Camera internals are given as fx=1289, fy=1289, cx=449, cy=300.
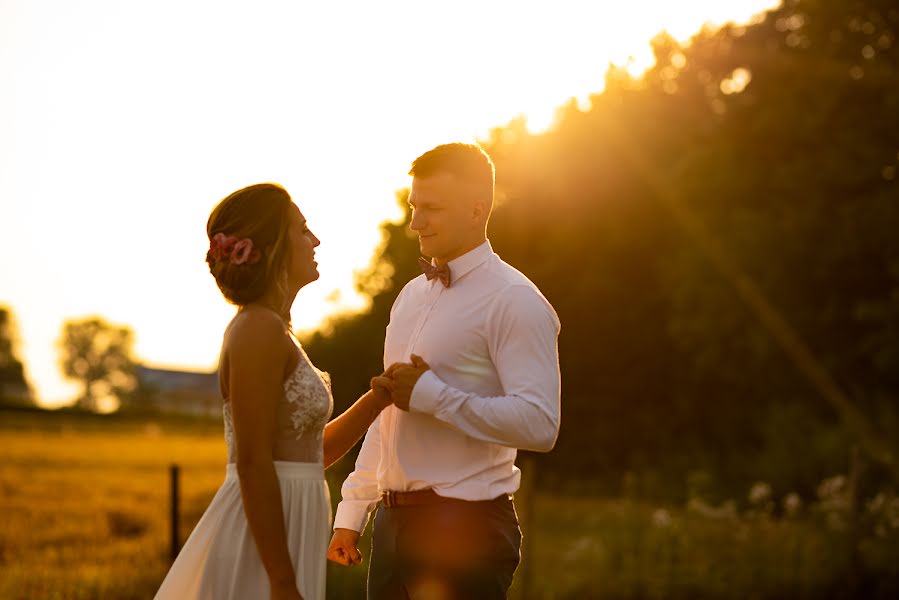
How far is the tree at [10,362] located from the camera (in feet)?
429

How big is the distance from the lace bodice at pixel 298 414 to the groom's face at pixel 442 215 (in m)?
0.96

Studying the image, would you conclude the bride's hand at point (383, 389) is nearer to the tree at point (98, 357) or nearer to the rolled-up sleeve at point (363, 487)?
the rolled-up sleeve at point (363, 487)

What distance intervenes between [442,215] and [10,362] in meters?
138

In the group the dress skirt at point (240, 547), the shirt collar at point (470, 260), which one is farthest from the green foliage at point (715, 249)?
the dress skirt at point (240, 547)

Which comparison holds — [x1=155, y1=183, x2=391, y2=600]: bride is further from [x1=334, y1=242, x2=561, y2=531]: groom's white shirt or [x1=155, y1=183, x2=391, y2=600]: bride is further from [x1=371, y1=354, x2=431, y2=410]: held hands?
[x1=334, y1=242, x2=561, y2=531]: groom's white shirt

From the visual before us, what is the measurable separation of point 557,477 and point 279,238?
30.7m

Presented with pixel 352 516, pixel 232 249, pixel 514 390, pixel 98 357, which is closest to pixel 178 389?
pixel 98 357

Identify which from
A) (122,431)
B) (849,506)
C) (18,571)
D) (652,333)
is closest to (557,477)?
(652,333)

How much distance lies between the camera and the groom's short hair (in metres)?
5.11

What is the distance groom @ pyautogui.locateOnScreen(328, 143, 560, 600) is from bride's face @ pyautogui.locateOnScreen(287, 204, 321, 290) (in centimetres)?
59

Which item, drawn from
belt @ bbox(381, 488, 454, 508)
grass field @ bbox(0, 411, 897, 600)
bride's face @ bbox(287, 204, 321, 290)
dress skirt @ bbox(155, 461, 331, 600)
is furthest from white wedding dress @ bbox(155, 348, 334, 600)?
grass field @ bbox(0, 411, 897, 600)

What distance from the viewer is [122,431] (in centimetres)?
7319

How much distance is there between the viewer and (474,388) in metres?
5.05

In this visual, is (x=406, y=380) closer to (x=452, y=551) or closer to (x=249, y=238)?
(x=452, y=551)
